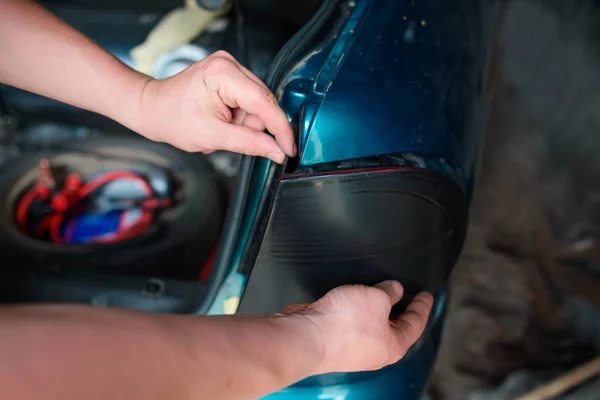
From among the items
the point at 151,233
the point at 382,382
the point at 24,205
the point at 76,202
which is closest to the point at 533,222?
the point at 382,382

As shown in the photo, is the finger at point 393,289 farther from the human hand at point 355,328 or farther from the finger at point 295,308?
the finger at point 295,308

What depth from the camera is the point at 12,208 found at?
4.01 ft

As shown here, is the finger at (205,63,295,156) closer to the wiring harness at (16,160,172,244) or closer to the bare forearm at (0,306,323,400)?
the bare forearm at (0,306,323,400)

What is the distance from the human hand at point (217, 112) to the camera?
662 mm

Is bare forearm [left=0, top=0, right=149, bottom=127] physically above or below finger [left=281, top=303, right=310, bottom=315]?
above

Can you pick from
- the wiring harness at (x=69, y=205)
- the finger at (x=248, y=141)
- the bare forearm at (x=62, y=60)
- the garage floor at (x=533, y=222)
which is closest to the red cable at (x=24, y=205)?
the wiring harness at (x=69, y=205)

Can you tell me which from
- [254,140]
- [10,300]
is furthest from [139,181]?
[254,140]

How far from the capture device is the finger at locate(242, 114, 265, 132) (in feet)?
2.35

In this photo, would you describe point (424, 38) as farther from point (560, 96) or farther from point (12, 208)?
point (560, 96)

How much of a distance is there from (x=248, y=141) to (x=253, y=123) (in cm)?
4

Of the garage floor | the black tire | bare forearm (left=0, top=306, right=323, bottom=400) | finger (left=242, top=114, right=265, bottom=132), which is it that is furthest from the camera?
the garage floor

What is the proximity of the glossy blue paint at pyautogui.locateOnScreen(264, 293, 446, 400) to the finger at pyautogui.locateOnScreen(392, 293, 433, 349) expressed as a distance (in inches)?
3.6

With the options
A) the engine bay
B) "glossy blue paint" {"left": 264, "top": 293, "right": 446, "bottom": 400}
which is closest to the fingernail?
"glossy blue paint" {"left": 264, "top": 293, "right": 446, "bottom": 400}

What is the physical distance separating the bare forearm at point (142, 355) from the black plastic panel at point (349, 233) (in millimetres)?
120
